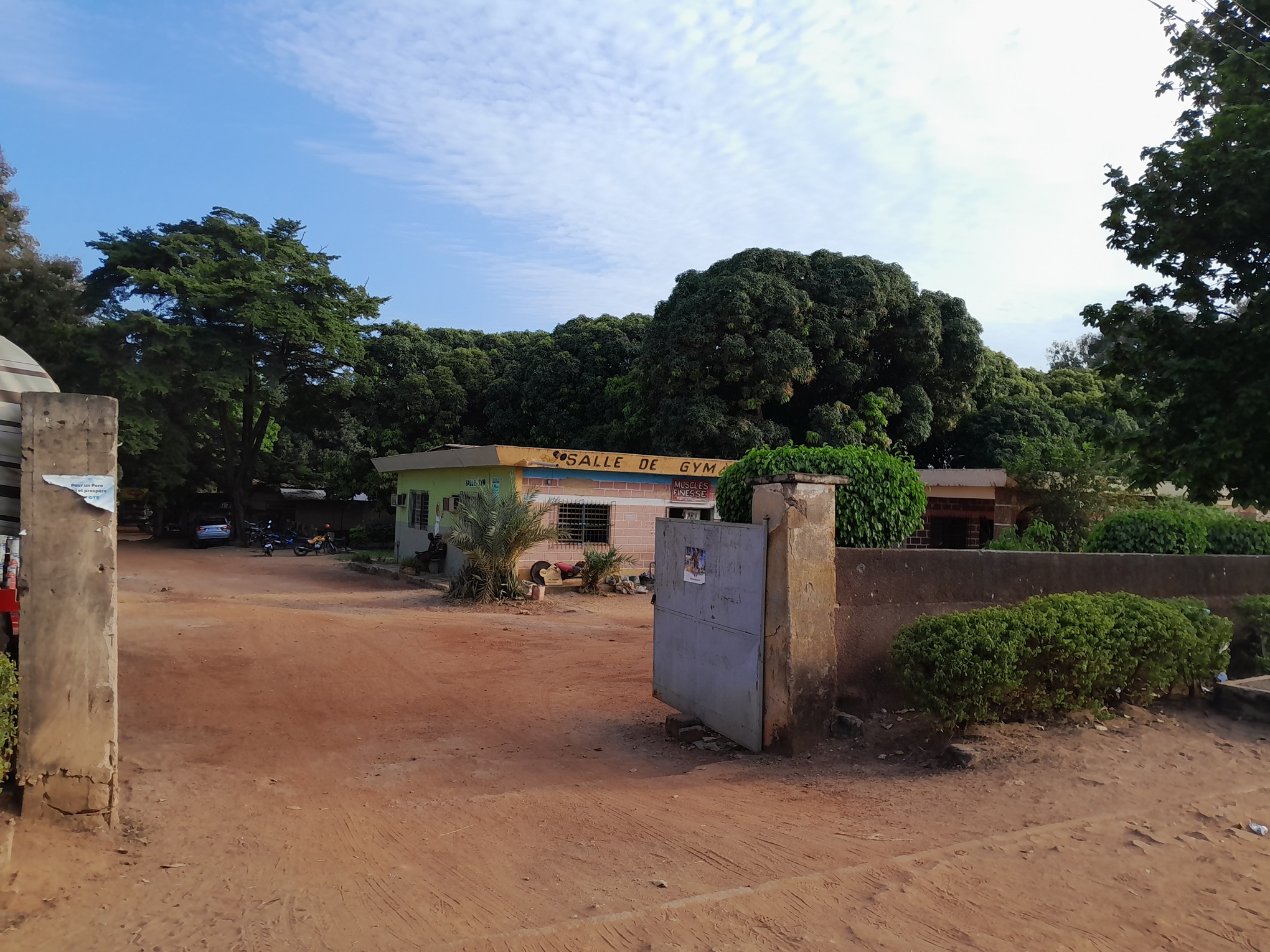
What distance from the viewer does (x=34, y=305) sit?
2803cm

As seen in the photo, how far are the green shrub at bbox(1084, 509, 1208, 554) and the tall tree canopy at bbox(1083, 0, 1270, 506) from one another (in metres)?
1.39

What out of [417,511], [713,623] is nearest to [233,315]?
[417,511]

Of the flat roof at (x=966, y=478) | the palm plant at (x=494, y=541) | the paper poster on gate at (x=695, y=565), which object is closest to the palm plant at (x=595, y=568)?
the palm plant at (x=494, y=541)

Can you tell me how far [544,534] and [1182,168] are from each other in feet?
39.2

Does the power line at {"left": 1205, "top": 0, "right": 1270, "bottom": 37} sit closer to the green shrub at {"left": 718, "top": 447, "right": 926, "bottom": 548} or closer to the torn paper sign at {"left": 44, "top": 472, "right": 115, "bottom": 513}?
the green shrub at {"left": 718, "top": 447, "right": 926, "bottom": 548}

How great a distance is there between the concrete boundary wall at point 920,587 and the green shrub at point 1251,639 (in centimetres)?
103

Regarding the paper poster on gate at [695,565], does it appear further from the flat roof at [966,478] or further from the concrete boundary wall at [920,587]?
the flat roof at [966,478]

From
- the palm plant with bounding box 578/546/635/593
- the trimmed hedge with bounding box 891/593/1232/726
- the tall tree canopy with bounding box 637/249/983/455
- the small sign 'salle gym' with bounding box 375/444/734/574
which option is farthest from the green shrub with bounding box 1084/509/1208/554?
the tall tree canopy with bounding box 637/249/983/455

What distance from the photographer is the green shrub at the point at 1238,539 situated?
1015 centimetres

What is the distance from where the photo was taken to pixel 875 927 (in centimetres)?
344

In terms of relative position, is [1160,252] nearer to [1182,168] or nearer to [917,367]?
[1182,168]

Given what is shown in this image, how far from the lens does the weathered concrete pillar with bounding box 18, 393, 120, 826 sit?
14.1ft

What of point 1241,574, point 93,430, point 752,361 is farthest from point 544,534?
point 93,430

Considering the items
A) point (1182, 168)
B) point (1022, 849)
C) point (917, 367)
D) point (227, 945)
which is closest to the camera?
point (227, 945)
